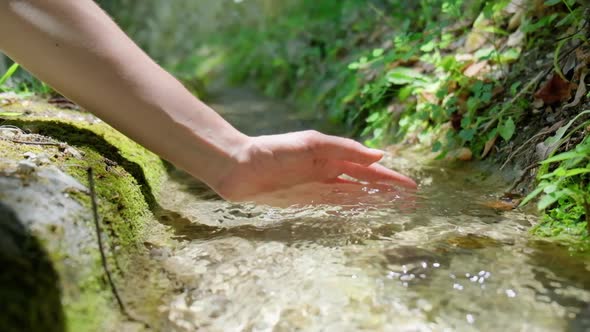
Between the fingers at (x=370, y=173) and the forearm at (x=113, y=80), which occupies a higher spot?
the forearm at (x=113, y=80)

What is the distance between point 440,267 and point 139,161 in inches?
50.6

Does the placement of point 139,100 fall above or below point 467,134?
above

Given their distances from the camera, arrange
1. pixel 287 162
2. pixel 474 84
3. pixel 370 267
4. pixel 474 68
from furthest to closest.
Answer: pixel 474 68, pixel 474 84, pixel 287 162, pixel 370 267

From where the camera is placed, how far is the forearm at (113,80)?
1.53 meters

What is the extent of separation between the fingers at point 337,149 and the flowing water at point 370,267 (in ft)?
0.49

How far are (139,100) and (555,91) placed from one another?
5.14ft

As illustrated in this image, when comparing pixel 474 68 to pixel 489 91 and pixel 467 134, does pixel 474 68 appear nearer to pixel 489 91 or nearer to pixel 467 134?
pixel 489 91

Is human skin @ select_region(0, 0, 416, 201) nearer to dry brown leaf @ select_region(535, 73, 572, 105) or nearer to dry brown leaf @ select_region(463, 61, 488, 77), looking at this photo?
dry brown leaf @ select_region(535, 73, 572, 105)

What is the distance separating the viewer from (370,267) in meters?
1.32

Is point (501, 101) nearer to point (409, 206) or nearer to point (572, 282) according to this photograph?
point (409, 206)

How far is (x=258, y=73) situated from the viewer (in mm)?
7004

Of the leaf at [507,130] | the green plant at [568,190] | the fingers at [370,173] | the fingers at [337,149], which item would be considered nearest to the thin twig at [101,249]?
the fingers at [337,149]

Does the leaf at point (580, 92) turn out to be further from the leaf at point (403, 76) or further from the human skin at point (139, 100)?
the leaf at point (403, 76)

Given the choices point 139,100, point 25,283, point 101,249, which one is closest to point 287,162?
point 139,100
